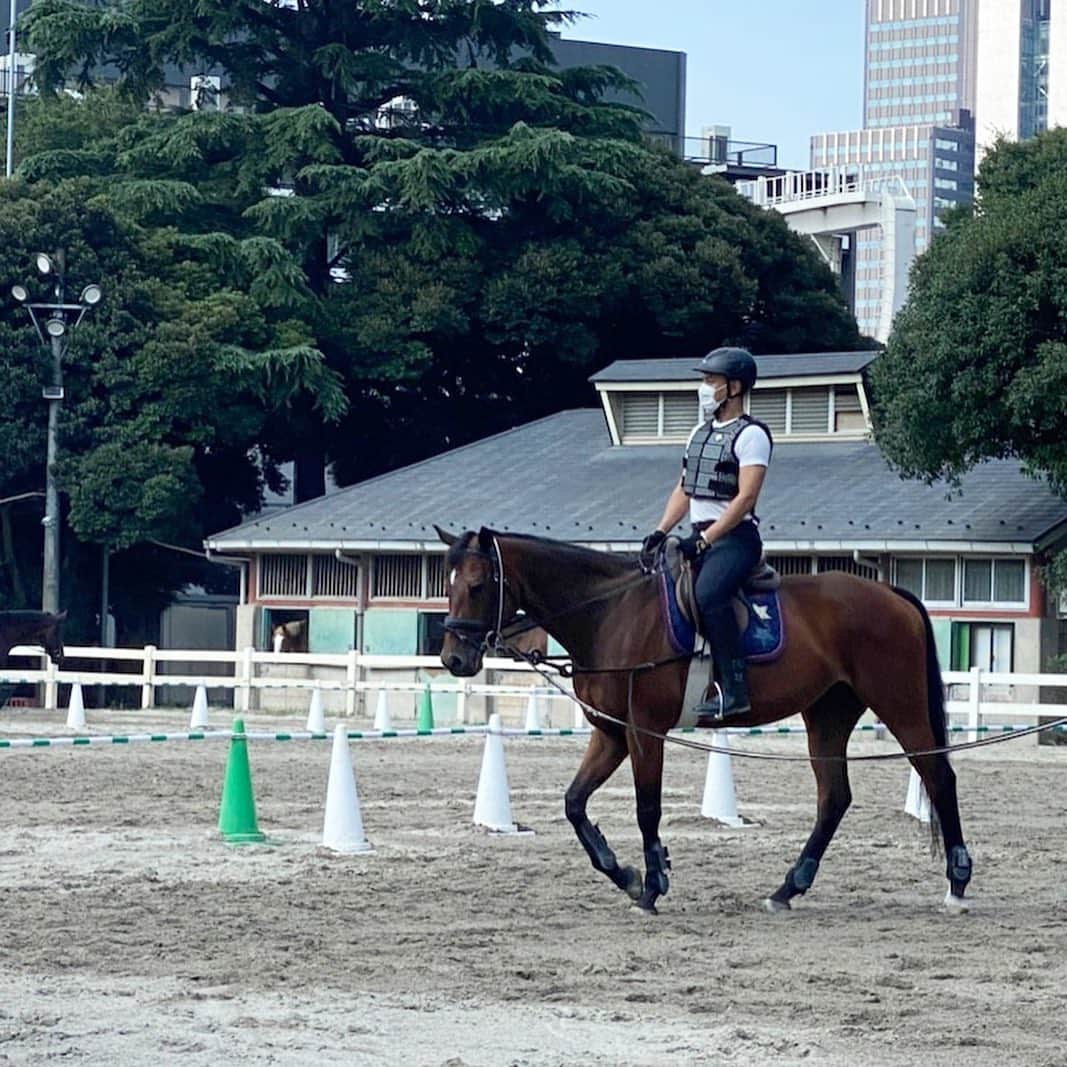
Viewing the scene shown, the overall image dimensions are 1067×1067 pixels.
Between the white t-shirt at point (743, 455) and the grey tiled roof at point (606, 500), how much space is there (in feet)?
70.2

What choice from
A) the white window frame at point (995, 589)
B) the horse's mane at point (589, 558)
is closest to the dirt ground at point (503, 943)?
the horse's mane at point (589, 558)

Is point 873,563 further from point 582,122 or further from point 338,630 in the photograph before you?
point 582,122

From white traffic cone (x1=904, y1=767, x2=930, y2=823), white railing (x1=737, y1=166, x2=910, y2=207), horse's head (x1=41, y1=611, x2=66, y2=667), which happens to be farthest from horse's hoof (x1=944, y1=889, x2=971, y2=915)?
white railing (x1=737, y1=166, x2=910, y2=207)

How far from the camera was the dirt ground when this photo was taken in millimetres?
7309

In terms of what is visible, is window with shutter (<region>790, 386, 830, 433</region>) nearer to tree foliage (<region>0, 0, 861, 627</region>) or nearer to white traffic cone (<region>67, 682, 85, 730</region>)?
tree foliage (<region>0, 0, 861, 627</region>)

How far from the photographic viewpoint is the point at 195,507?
140 ft

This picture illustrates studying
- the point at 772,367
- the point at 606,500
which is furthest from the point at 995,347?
the point at 772,367

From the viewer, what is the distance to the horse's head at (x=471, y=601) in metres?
10.6

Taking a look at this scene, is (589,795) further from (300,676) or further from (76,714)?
(300,676)

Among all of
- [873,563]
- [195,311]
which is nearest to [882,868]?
[873,563]

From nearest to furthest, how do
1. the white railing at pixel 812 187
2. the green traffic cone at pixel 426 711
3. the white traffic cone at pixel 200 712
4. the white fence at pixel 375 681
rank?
the green traffic cone at pixel 426 711 → the white traffic cone at pixel 200 712 → the white fence at pixel 375 681 → the white railing at pixel 812 187

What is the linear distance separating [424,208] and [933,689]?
109ft

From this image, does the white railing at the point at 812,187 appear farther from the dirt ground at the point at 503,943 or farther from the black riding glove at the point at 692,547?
the black riding glove at the point at 692,547

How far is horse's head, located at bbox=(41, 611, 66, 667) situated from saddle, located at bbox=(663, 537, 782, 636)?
1442cm
